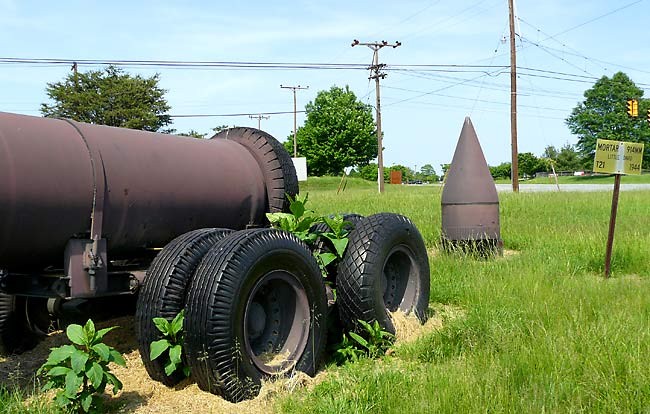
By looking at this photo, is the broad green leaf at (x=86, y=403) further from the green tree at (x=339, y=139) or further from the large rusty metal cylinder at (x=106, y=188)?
the green tree at (x=339, y=139)

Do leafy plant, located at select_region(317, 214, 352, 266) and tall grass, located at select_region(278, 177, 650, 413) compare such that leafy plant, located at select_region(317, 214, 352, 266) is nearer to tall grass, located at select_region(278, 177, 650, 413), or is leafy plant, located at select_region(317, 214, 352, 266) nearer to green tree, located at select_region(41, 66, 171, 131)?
tall grass, located at select_region(278, 177, 650, 413)

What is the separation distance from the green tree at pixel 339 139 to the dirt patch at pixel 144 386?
5919cm

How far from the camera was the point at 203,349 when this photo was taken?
3.38 meters

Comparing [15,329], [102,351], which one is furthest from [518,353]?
[15,329]

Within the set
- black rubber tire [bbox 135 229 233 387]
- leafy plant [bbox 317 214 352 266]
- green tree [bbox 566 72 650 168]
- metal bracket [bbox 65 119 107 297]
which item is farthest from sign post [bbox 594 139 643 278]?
green tree [bbox 566 72 650 168]

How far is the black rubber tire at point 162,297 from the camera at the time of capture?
354cm

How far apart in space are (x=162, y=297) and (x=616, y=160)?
690 centimetres

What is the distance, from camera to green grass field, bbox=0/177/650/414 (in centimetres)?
332

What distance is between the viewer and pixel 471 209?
9070 millimetres

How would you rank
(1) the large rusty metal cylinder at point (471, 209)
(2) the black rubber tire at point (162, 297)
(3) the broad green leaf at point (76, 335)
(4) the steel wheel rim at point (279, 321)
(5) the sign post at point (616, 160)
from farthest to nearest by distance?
(1) the large rusty metal cylinder at point (471, 209), (5) the sign post at point (616, 160), (4) the steel wheel rim at point (279, 321), (2) the black rubber tire at point (162, 297), (3) the broad green leaf at point (76, 335)

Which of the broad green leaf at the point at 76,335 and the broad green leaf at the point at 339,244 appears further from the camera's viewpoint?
the broad green leaf at the point at 339,244

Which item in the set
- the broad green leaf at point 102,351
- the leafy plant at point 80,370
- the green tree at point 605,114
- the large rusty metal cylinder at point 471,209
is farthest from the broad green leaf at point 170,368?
the green tree at point 605,114

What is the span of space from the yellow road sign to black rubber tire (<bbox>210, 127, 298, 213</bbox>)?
4.75 meters

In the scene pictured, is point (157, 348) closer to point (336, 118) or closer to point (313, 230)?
point (313, 230)
